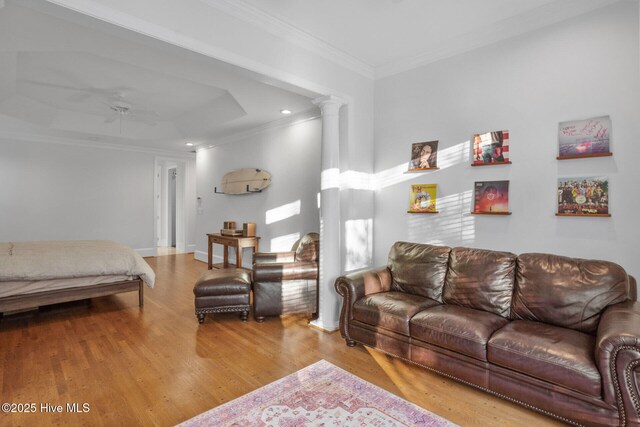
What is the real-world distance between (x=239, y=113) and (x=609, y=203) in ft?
15.4

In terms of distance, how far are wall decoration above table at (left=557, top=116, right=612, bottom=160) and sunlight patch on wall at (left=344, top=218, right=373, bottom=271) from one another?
1.94 meters

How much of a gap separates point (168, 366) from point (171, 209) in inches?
308

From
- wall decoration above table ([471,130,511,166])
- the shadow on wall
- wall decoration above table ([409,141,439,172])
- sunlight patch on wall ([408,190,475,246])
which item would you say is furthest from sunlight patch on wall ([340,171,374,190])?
wall decoration above table ([471,130,511,166])

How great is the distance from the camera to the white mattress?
3.42 m

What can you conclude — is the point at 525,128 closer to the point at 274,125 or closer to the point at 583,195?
the point at 583,195

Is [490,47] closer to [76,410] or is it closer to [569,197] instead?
[569,197]

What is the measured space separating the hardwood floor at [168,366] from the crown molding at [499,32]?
2.99 meters

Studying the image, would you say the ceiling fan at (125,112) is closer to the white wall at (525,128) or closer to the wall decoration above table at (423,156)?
the white wall at (525,128)

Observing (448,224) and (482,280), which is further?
(448,224)

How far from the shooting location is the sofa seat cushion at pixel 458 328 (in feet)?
7.44

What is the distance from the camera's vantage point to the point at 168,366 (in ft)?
8.87

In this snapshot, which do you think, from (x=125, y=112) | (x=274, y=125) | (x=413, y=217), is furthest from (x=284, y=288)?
(x=125, y=112)

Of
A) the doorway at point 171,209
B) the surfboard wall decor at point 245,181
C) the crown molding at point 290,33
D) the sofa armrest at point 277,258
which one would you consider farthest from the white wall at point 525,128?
the doorway at point 171,209

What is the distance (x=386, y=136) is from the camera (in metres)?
3.85
